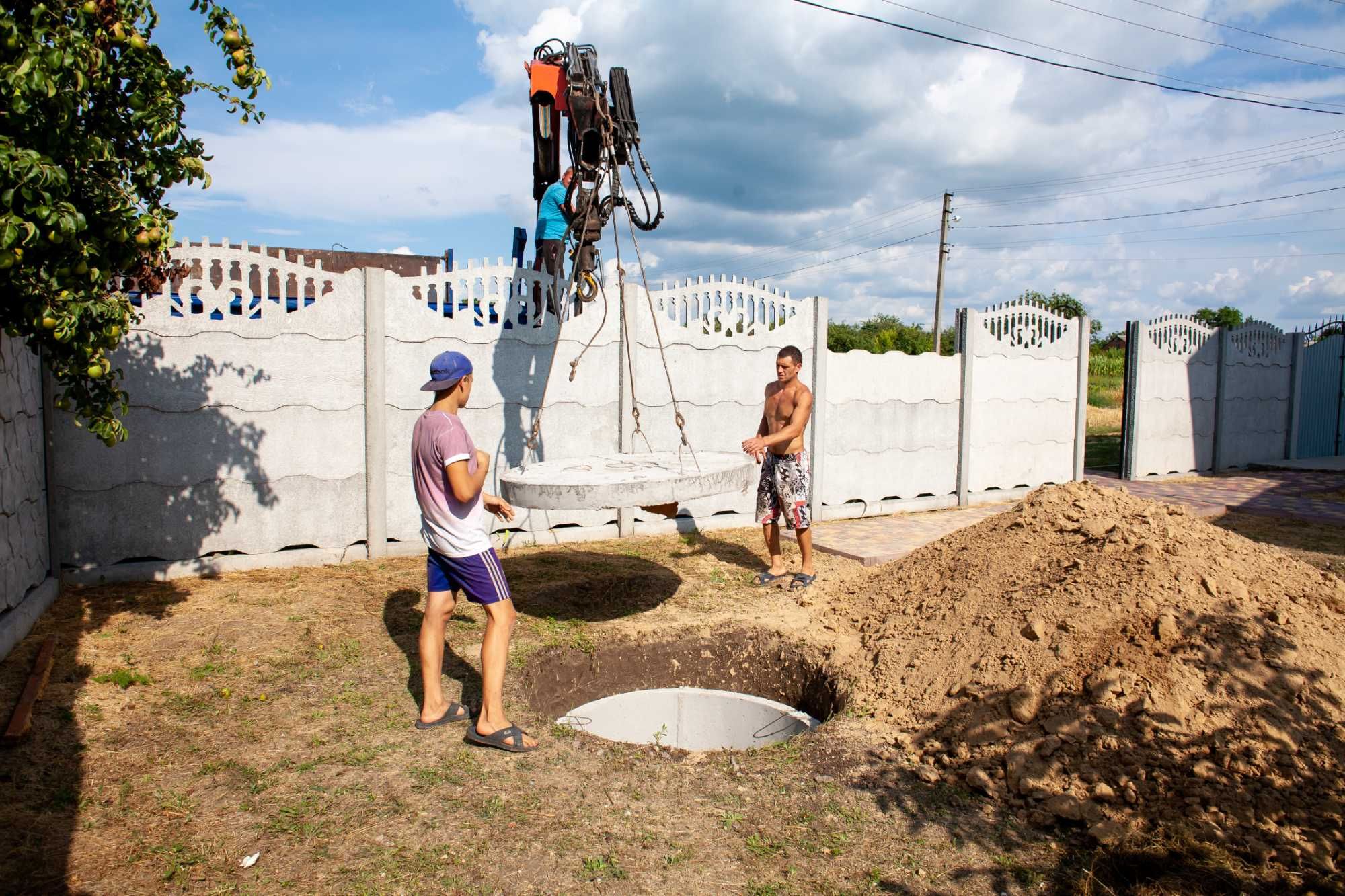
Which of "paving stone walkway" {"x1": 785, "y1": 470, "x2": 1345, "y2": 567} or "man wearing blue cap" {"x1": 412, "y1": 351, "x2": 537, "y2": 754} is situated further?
"paving stone walkway" {"x1": 785, "y1": 470, "x2": 1345, "y2": 567}

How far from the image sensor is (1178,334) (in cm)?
1345

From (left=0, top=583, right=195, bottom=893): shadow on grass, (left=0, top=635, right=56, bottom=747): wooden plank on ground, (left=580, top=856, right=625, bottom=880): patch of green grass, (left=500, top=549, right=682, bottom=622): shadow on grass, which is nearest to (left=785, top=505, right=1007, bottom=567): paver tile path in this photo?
(left=500, top=549, right=682, bottom=622): shadow on grass

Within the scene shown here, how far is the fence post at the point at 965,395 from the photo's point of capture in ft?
33.9

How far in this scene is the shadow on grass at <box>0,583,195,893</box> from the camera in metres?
2.83

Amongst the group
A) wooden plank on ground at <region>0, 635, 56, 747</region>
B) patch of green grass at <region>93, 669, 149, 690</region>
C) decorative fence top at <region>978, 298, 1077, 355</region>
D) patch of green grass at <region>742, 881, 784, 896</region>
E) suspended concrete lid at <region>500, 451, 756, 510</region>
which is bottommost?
patch of green grass at <region>742, 881, 784, 896</region>

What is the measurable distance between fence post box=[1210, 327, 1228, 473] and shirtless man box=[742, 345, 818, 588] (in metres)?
10.6

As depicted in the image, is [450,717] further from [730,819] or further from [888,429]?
[888,429]

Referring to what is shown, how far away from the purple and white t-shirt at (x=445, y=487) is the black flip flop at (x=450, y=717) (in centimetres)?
82

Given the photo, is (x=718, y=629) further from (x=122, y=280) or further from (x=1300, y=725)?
(x=122, y=280)

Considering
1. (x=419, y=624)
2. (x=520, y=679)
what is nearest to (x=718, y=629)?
(x=520, y=679)

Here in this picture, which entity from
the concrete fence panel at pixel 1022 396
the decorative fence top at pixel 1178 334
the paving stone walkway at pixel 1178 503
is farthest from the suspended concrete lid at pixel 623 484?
the decorative fence top at pixel 1178 334

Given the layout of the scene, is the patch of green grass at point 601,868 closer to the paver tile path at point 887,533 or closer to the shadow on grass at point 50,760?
the shadow on grass at point 50,760

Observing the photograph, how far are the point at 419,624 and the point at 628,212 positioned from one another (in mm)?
3125

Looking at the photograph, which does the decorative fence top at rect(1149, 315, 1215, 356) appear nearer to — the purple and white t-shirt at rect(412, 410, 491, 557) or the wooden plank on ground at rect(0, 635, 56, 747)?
the purple and white t-shirt at rect(412, 410, 491, 557)
